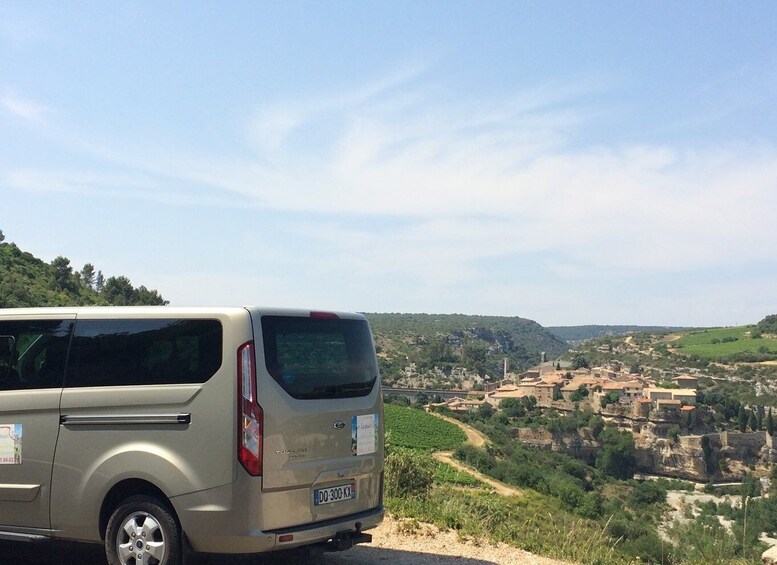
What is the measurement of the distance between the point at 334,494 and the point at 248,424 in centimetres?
96

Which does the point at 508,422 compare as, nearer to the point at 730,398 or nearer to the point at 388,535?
the point at 730,398

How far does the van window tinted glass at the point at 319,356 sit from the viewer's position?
525cm

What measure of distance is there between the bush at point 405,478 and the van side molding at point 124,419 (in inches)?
211

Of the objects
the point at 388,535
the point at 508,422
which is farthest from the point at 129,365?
the point at 508,422

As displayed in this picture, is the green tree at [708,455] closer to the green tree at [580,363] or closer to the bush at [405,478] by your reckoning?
the green tree at [580,363]

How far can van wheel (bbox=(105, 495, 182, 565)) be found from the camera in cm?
502

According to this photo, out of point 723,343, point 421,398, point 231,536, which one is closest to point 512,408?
point 421,398

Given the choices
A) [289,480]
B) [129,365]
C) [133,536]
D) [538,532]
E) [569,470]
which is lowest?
[569,470]

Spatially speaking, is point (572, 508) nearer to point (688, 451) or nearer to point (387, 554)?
point (387, 554)

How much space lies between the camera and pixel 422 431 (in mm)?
66812

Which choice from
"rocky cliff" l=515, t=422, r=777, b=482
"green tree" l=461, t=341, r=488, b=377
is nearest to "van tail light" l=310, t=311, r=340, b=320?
"rocky cliff" l=515, t=422, r=777, b=482

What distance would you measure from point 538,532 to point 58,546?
201 inches

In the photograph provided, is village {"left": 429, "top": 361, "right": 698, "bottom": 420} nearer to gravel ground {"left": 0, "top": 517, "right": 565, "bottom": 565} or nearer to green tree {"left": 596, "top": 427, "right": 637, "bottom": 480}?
green tree {"left": 596, "top": 427, "right": 637, "bottom": 480}

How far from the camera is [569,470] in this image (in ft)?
226
